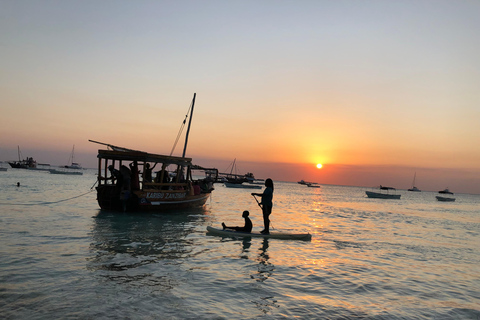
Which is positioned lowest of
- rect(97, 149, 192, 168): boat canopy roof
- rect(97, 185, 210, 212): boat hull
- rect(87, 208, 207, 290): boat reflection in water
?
rect(87, 208, 207, 290): boat reflection in water

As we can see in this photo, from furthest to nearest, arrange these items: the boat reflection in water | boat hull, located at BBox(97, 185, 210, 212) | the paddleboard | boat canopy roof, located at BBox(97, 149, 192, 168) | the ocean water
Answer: boat hull, located at BBox(97, 185, 210, 212) → boat canopy roof, located at BBox(97, 149, 192, 168) → the paddleboard → the boat reflection in water → the ocean water

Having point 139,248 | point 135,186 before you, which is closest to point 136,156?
A: point 135,186

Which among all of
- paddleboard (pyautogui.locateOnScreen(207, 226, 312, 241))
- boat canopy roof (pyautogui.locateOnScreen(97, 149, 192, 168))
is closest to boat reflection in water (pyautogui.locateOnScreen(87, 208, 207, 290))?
paddleboard (pyautogui.locateOnScreen(207, 226, 312, 241))

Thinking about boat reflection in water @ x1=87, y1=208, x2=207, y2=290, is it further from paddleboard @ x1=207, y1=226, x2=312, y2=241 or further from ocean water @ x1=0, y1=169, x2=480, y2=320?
paddleboard @ x1=207, y1=226, x2=312, y2=241

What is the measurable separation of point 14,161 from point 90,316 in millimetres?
155697

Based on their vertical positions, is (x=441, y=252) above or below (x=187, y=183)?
below

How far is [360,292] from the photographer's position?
848cm

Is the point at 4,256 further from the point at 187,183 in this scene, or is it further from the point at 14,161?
the point at 14,161

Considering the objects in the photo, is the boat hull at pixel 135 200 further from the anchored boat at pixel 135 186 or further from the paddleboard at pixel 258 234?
the paddleboard at pixel 258 234

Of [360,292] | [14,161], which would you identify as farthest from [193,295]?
[14,161]

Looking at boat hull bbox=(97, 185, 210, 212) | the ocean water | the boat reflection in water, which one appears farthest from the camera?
boat hull bbox=(97, 185, 210, 212)

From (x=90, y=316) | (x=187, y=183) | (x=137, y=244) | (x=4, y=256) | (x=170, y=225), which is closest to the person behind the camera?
(x=90, y=316)

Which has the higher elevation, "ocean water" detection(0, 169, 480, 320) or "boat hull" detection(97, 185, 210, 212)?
"boat hull" detection(97, 185, 210, 212)

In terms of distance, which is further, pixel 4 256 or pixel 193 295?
pixel 4 256
